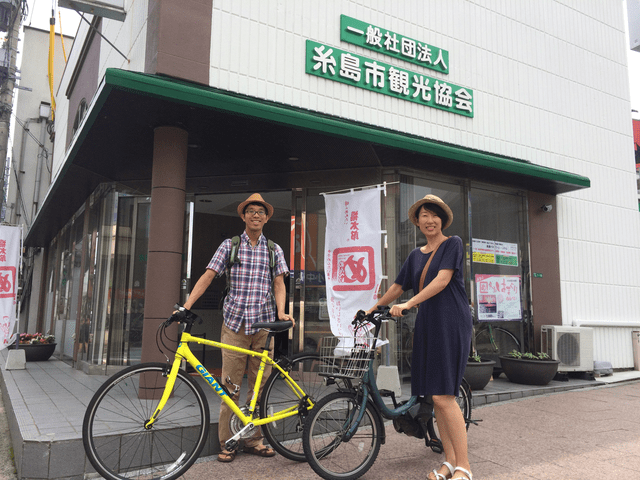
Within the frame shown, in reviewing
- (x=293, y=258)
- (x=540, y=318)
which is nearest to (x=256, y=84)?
(x=293, y=258)

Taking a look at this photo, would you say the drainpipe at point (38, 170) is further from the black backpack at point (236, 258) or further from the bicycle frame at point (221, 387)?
the bicycle frame at point (221, 387)

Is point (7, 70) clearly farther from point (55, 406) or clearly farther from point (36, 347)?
point (55, 406)

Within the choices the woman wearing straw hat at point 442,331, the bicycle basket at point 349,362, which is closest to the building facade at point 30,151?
the bicycle basket at point 349,362

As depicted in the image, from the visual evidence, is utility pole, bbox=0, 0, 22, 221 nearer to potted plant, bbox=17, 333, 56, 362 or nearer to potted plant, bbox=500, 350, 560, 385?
potted plant, bbox=17, 333, 56, 362

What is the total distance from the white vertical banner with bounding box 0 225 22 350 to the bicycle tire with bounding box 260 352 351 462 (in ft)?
19.4

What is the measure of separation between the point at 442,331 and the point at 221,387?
169 centimetres

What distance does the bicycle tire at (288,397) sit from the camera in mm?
3838

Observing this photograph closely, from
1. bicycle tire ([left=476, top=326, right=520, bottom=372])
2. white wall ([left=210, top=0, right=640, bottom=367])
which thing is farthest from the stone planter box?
bicycle tire ([left=476, top=326, right=520, bottom=372])

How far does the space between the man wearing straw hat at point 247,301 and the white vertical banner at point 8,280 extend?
18.0ft

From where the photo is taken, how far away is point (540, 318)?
27.2 feet

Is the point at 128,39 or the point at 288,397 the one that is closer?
the point at 288,397

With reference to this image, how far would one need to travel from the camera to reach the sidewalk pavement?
3.68 m

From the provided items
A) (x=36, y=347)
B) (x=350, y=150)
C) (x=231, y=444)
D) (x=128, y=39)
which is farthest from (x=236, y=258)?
(x=36, y=347)

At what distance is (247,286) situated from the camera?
161 inches
